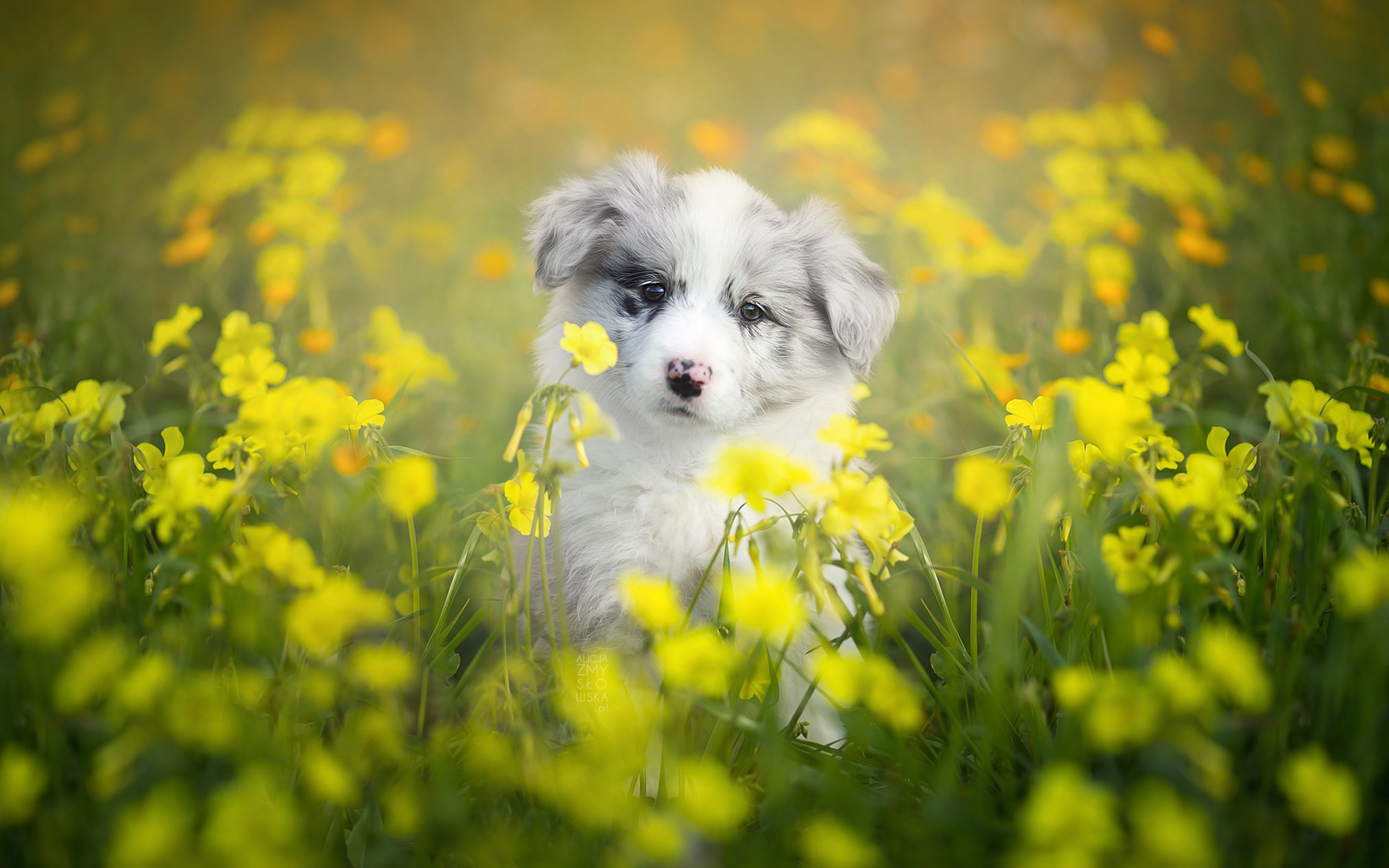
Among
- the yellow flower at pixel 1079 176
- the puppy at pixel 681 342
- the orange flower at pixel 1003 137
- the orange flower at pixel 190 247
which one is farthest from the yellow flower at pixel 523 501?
the orange flower at pixel 1003 137

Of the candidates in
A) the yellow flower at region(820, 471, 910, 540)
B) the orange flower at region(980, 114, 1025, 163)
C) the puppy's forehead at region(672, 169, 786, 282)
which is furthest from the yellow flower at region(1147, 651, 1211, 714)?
the orange flower at region(980, 114, 1025, 163)

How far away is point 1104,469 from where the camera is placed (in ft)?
4.58

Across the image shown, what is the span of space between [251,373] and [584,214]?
0.91 meters

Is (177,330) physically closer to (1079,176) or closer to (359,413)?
(359,413)

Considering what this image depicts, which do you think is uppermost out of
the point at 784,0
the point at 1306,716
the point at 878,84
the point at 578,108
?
the point at 784,0

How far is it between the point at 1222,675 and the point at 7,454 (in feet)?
6.99

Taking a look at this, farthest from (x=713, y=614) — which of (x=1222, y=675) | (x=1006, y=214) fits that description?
(x=1006, y=214)

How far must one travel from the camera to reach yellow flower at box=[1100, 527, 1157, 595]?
1.44 metres

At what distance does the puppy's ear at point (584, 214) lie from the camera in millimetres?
2121

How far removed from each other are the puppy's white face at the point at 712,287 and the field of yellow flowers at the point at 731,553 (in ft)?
0.82

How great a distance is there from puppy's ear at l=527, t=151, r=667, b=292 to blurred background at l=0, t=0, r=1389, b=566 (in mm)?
484

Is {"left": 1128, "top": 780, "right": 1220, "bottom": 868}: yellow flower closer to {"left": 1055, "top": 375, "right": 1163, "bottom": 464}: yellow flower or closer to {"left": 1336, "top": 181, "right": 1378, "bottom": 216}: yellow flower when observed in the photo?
{"left": 1055, "top": 375, "right": 1163, "bottom": 464}: yellow flower

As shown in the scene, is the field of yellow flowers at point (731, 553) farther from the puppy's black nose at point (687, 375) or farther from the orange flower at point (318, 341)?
the puppy's black nose at point (687, 375)

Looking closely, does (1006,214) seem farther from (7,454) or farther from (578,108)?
(7,454)
